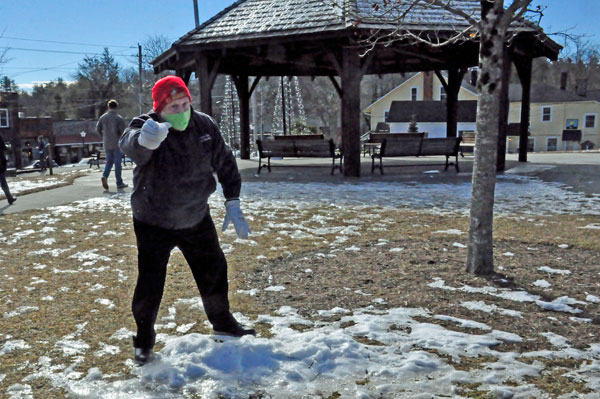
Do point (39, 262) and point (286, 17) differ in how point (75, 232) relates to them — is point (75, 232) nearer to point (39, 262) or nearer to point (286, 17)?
point (39, 262)

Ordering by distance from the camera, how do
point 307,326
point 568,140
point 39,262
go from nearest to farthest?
1. point 307,326
2. point 39,262
3. point 568,140

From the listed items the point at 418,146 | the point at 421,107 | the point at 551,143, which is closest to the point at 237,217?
the point at 418,146

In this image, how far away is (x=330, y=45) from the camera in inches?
483

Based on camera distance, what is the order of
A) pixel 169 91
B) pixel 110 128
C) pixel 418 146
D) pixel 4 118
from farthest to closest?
pixel 4 118 → pixel 418 146 → pixel 110 128 → pixel 169 91

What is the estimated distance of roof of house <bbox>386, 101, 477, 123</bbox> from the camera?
1924 inches

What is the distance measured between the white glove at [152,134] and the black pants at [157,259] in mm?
531

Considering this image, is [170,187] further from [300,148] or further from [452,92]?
[452,92]

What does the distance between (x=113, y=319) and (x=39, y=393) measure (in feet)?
3.46

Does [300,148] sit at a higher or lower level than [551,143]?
higher

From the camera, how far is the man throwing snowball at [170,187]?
2895 millimetres

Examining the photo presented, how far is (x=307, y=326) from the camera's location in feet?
11.6

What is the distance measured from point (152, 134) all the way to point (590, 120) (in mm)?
61827

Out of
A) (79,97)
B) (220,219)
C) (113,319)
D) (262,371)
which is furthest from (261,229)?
(79,97)

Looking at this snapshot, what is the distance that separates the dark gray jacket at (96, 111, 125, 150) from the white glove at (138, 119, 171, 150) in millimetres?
8266
